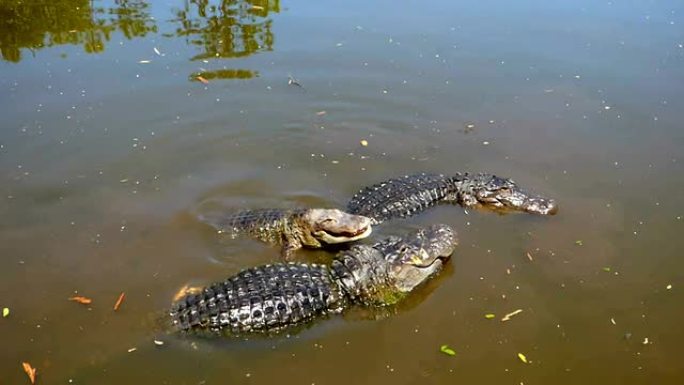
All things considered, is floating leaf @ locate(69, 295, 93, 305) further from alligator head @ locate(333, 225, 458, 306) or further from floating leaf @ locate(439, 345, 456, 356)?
floating leaf @ locate(439, 345, 456, 356)

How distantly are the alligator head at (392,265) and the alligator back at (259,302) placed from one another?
28cm

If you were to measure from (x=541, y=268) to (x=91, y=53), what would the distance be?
8.03 m

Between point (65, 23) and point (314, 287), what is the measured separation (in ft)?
27.9

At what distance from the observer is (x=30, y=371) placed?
465 cm

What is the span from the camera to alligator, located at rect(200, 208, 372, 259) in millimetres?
6223

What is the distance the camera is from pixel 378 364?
4789mm

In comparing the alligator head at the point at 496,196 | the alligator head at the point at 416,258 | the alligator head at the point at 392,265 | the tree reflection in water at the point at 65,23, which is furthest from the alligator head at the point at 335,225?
A: the tree reflection in water at the point at 65,23

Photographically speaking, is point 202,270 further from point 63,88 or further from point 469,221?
point 63,88

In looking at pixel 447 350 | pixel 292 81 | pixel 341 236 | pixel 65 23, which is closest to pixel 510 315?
pixel 447 350

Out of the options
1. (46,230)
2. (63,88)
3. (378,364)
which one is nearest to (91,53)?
(63,88)

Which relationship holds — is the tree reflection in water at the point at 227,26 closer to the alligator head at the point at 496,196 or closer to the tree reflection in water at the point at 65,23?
the tree reflection in water at the point at 65,23

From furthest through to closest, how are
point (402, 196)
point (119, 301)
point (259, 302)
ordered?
1. point (402, 196)
2. point (119, 301)
3. point (259, 302)

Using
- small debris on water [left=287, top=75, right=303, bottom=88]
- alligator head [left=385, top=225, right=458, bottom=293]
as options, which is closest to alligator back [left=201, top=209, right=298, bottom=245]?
alligator head [left=385, top=225, right=458, bottom=293]

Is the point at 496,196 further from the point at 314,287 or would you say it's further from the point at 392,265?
the point at 314,287
